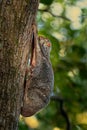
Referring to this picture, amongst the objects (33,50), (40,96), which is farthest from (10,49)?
(40,96)

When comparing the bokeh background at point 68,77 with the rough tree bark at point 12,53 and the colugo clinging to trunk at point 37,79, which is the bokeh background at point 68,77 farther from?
the rough tree bark at point 12,53

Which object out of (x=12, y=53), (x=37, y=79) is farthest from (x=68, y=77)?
(x=12, y=53)

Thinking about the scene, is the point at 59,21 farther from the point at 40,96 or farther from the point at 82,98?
the point at 40,96

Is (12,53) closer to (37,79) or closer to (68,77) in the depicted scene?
(37,79)

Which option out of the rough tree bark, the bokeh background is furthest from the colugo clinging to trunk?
the bokeh background

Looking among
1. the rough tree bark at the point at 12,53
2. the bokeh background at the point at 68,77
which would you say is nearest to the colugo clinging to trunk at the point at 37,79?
the rough tree bark at the point at 12,53

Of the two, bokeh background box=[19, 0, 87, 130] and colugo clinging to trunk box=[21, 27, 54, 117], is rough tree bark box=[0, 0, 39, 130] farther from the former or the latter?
bokeh background box=[19, 0, 87, 130]
